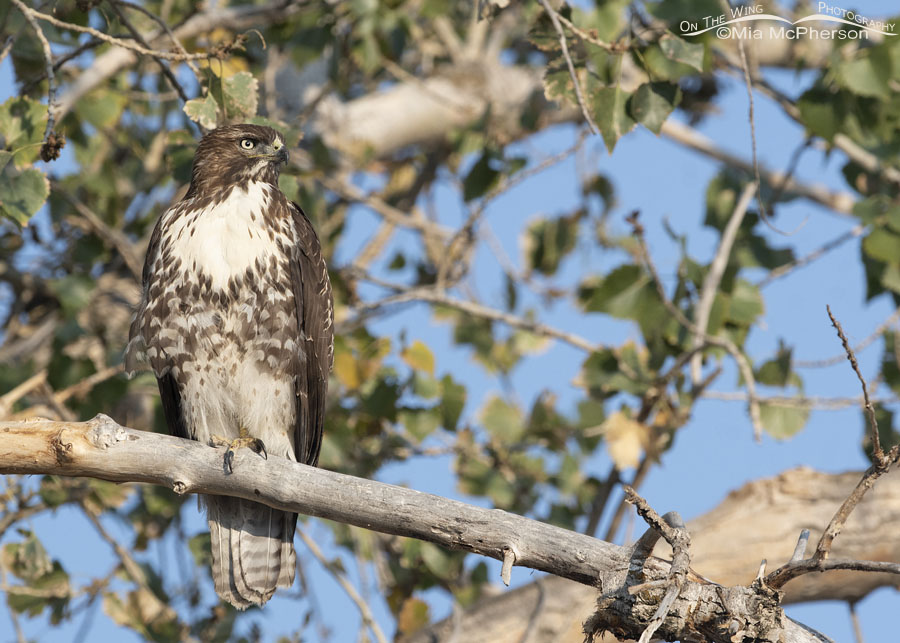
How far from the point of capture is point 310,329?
4375mm

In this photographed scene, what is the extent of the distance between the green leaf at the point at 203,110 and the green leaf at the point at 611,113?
1.47 m

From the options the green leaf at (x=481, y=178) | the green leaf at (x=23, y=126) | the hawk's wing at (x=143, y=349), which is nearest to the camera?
the green leaf at (x=23, y=126)

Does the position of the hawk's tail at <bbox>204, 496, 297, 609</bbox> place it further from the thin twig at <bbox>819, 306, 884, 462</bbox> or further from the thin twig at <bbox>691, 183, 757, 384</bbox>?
the thin twig at <bbox>819, 306, 884, 462</bbox>

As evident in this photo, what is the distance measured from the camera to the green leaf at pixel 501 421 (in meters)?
5.84

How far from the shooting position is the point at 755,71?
5508 millimetres

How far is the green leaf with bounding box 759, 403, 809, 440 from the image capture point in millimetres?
4910

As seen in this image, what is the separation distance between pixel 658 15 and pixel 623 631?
2.40m

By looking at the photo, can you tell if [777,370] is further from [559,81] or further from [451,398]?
[559,81]

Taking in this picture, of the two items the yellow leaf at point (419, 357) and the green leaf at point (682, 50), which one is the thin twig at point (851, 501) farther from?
the yellow leaf at point (419, 357)

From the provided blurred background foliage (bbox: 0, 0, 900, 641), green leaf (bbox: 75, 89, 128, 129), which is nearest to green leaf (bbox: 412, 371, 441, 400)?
blurred background foliage (bbox: 0, 0, 900, 641)

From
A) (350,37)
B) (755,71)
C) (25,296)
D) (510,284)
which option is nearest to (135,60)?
(350,37)

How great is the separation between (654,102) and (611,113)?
0.59 ft

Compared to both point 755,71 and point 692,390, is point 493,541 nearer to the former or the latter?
point 692,390

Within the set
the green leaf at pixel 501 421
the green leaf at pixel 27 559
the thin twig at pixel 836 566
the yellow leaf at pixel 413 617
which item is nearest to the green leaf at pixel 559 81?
the thin twig at pixel 836 566
